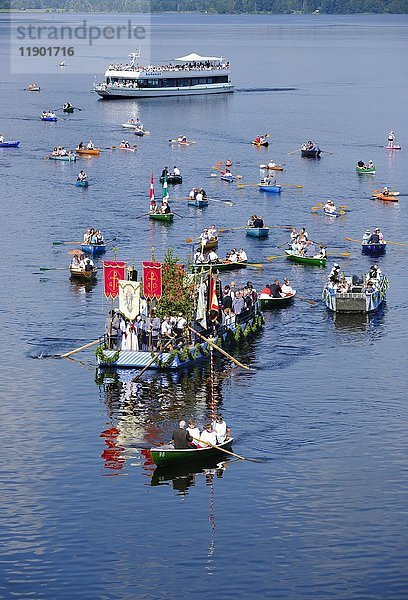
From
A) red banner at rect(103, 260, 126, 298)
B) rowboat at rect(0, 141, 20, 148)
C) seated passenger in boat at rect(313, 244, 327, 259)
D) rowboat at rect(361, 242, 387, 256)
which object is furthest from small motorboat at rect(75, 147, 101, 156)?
red banner at rect(103, 260, 126, 298)

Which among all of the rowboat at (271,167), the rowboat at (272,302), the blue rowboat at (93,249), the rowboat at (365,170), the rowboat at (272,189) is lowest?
the rowboat at (272,302)

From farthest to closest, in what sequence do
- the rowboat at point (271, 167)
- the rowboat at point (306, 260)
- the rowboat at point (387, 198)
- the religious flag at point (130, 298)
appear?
the rowboat at point (271, 167), the rowboat at point (387, 198), the rowboat at point (306, 260), the religious flag at point (130, 298)

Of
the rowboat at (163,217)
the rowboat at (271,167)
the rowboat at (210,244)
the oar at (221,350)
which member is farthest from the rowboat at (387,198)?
the oar at (221,350)

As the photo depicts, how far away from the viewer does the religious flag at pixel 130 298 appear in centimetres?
7875

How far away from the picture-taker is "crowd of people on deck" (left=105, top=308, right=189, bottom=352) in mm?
78312

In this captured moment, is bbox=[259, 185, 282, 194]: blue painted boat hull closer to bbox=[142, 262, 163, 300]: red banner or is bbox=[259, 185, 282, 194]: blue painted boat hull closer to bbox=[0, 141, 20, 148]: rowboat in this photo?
bbox=[0, 141, 20, 148]: rowboat

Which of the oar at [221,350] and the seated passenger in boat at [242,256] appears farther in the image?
the seated passenger in boat at [242,256]

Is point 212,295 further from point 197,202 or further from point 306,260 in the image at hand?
point 197,202

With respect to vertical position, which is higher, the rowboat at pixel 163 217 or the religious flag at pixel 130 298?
the rowboat at pixel 163 217

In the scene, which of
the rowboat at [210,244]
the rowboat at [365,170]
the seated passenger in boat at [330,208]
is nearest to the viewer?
the rowboat at [210,244]

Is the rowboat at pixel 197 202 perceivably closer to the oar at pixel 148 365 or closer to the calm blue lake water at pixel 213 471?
the calm blue lake water at pixel 213 471

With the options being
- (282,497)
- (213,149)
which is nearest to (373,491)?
(282,497)

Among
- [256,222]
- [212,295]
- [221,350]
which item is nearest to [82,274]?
[212,295]

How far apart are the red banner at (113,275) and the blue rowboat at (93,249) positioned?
94.0ft
